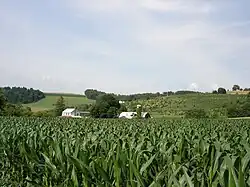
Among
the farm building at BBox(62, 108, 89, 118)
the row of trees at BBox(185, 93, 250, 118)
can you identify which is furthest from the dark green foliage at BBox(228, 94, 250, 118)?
A: the farm building at BBox(62, 108, 89, 118)

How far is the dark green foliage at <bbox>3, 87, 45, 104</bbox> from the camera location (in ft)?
401

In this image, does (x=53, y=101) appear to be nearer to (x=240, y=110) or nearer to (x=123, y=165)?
(x=240, y=110)

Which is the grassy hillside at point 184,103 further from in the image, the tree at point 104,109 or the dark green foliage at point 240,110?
the tree at point 104,109

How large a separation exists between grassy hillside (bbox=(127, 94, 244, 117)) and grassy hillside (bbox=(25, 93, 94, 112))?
2178 centimetres

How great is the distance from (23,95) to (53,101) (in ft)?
29.8

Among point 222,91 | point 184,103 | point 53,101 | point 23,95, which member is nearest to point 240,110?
point 184,103

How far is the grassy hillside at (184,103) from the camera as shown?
324 feet

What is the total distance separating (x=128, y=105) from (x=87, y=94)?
2883cm

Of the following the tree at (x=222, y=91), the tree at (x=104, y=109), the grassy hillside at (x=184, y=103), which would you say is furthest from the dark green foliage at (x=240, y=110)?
the tree at (x=222, y=91)

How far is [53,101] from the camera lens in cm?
12656

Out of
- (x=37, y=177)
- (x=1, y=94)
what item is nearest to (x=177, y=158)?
(x=37, y=177)

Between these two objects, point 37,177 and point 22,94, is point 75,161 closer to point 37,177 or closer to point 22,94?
point 37,177

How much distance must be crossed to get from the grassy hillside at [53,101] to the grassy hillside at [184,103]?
21.8m

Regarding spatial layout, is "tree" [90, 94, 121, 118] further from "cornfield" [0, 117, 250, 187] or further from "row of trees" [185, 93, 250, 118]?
"cornfield" [0, 117, 250, 187]
